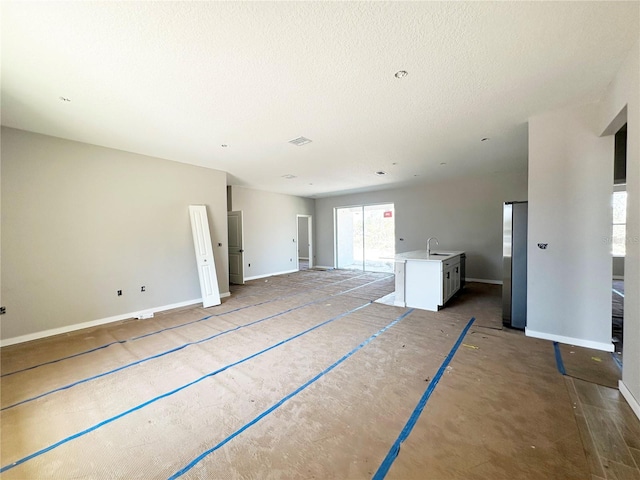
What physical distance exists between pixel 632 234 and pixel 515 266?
1648 millimetres

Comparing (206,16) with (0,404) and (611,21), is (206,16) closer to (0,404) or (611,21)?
(611,21)

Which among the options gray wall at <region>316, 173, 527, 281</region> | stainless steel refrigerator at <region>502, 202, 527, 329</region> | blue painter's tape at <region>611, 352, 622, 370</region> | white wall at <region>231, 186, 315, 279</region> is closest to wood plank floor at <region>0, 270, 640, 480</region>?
stainless steel refrigerator at <region>502, 202, 527, 329</region>

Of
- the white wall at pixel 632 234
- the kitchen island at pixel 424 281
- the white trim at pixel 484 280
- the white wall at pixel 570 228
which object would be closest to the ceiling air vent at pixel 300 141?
the kitchen island at pixel 424 281

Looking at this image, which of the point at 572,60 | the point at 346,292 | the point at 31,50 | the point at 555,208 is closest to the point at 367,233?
the point at 346,292

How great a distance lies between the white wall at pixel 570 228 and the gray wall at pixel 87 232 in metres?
Result: 5.69

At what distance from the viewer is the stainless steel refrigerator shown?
3506 mm

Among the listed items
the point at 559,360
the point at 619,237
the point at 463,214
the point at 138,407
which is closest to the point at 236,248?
the point at 138,407

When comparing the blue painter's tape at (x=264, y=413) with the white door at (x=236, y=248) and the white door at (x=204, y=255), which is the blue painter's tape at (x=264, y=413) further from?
the white door at (x=236, y=248)

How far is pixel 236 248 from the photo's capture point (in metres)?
7.30

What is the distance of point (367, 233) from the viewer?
9633mm

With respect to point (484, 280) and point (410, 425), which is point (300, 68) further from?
point (484, 280)

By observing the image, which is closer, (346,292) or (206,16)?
→ (206,16)

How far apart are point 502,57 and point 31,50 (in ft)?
12.3

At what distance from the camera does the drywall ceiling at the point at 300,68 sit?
1.67 metres
